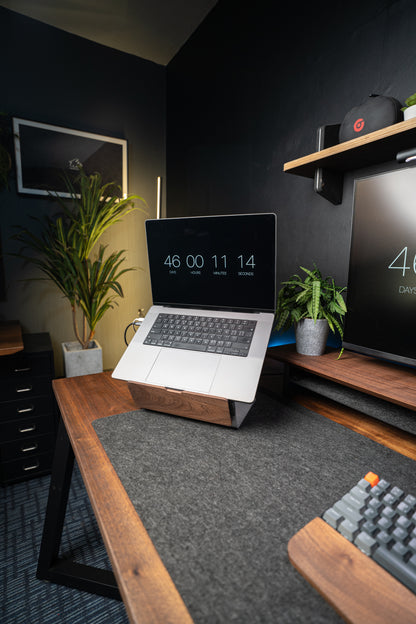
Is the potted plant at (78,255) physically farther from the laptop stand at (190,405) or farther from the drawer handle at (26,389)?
the laptop stand at (190,405)

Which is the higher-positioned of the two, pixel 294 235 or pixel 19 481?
pixel 294 235

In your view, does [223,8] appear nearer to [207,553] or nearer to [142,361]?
[142,361]

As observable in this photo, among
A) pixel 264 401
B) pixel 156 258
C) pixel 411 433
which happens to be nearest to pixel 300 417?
pixel 264 401

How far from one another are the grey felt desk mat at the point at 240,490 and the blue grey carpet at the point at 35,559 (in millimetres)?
827

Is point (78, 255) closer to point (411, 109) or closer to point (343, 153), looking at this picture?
point (343, 153)

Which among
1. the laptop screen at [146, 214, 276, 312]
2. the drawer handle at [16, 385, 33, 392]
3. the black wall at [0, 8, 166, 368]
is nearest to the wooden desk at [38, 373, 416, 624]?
the laptop screen at [146, 214, 276, 312]

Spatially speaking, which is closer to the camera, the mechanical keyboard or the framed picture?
the mechanical keyboard

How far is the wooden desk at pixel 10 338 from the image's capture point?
58.1 inches

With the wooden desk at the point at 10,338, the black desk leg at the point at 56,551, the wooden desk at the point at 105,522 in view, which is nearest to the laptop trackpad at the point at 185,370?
the wooden desk at the point at 105,522

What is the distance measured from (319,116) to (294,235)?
1.43ft

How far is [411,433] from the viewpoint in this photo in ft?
2.29

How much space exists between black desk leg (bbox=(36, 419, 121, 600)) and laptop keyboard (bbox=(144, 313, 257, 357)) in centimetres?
43

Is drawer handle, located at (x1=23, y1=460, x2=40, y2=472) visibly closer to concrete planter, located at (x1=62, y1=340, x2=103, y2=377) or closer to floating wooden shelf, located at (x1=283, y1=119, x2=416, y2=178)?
concrete planter, located at (x1=62, y1=340, x2=103, y2=377)

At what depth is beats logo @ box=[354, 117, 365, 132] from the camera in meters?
0.87
